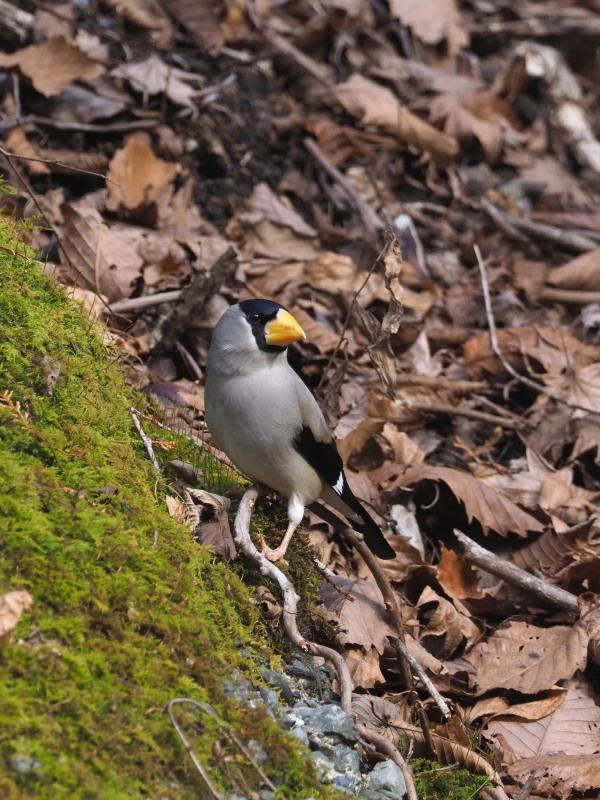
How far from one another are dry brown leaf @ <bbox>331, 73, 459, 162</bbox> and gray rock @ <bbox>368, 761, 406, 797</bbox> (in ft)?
21.7

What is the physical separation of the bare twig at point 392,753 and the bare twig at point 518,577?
5.98ft

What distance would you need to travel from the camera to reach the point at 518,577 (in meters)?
4.70

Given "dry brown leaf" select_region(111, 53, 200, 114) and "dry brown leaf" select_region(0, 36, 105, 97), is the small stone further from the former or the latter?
"dry brown leaf" select_region(111, 53, 200, 114)

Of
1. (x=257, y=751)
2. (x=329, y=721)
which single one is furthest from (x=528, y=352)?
(x=257, y=751)

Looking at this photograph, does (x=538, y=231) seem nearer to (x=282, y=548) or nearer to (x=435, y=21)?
(x=435, y=21)

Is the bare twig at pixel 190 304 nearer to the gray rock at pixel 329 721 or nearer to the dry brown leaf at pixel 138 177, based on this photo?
the dry brown leaf at pixel 138 177

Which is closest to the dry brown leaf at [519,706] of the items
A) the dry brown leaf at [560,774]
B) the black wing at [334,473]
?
the dry brown leaf at [560,774]

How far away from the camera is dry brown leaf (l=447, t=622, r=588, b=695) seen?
419 centimetres

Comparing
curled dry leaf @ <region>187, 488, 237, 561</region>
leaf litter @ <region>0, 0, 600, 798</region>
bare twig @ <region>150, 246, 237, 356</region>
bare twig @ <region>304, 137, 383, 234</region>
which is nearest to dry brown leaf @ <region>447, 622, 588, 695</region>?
leaf litter @ <region>0, 0, 600, 798</region>

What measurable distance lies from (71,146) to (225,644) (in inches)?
184

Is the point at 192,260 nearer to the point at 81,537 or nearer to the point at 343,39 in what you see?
the point at 81,537

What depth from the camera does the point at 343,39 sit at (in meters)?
8.98

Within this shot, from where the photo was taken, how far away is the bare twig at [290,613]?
3154 millimetres

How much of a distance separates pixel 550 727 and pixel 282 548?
5.08ft
